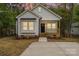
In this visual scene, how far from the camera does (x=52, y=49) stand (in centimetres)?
1445

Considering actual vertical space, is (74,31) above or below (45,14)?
below

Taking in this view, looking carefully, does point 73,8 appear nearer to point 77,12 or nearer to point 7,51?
point 77,12

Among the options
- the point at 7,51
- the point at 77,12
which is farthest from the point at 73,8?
the point at 7,51

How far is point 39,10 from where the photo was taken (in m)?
14.5

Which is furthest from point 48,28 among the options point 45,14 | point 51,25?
point 45,14

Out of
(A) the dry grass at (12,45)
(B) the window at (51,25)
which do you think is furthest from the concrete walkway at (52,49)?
(B) the window at (51,25)

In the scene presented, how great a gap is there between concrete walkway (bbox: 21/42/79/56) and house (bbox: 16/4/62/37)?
0.12 meters

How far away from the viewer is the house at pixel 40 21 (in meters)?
14.5

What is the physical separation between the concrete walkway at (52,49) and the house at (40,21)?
0.12 metres

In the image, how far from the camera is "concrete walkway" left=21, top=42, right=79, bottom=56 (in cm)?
1438

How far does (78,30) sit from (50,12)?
1.35ft

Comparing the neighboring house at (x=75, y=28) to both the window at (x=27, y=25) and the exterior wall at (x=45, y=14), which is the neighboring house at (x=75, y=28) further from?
the window at (x=27, y=25)

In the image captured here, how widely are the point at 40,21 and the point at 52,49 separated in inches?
14.7

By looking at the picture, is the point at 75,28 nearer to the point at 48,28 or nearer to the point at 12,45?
the point at 48,28
